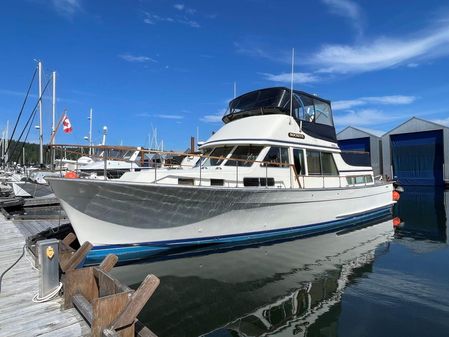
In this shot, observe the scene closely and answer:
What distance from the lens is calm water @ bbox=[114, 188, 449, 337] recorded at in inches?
205

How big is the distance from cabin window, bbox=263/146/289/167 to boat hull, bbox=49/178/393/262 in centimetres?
105

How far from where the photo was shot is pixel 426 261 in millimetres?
8547

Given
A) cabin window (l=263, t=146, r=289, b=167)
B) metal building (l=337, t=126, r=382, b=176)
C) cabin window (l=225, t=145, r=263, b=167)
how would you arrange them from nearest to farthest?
cabin window (l=225, t=145, r=263, b=167), cabin window (l=263, t=146, r=289, b=167), metal building (l=337, t=126, r=382, b=176)

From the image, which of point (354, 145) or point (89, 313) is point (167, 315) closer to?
point (89, 313)

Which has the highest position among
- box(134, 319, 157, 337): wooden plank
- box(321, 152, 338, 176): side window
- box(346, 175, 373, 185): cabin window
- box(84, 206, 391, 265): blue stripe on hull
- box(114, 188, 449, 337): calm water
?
box(321, 152, 338, 176): side window

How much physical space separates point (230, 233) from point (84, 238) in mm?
3613

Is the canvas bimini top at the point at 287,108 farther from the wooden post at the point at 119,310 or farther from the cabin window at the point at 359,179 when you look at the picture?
the wooden post at the point at 119,310

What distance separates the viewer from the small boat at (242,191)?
7660 millimetres

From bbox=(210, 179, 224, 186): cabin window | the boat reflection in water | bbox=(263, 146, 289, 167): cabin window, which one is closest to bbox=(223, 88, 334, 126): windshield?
bbox=(263, 146, 289, 167): cabin window

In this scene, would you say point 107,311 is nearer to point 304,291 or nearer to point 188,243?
point 304,291

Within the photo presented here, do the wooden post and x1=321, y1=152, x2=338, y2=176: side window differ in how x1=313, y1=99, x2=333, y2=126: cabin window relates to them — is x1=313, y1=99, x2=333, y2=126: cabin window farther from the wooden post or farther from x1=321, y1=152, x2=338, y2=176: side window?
the wooden post

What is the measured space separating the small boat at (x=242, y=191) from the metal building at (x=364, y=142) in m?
28.4

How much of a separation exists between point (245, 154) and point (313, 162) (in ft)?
9.02

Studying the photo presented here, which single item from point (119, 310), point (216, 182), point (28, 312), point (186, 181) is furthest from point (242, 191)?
point (119, 310)
